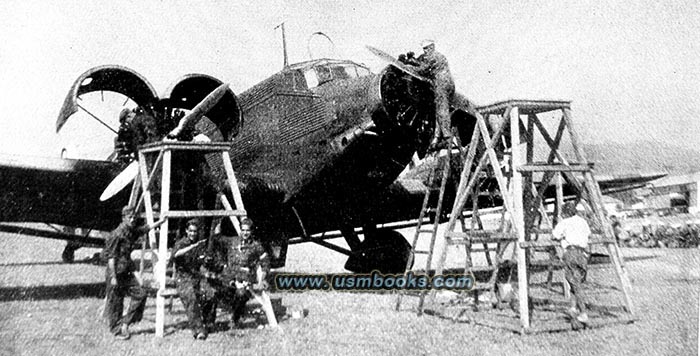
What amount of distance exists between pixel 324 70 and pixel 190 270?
555 cm

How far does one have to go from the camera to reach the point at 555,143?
30.5 feet

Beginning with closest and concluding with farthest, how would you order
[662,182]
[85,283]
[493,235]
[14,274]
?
[493,235] < [85,283] < [14,274] < [662,182]

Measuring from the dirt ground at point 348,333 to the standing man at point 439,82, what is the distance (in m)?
2.90

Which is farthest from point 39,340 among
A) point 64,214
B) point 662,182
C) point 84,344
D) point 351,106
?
point 662,182

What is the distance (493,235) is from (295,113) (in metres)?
4.98

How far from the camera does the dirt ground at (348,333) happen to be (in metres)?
6.88

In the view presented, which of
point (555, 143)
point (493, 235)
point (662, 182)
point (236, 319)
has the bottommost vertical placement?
point (236, 319)

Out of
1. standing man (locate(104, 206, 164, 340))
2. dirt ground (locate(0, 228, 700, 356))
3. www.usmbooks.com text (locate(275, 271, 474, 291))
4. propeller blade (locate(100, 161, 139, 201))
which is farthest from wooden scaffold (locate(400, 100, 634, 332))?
propeller blade (locate(100, 161, 139, 201))

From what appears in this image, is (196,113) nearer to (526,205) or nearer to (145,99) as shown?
(145,99)

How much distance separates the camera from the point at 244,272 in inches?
346

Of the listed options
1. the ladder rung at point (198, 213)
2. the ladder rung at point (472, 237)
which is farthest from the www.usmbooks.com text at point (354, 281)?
the ladder rung at point (198, 213)

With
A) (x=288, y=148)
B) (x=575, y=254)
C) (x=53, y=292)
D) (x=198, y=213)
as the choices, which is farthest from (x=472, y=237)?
(x=53, y=292)

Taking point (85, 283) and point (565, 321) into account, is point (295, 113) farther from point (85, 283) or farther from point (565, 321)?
point (85, 283)

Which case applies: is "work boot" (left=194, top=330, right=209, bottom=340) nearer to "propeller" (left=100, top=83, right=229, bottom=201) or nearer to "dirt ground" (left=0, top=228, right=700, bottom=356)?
"dirt ground" (left=0, top=228, right=700, bottom=356)
